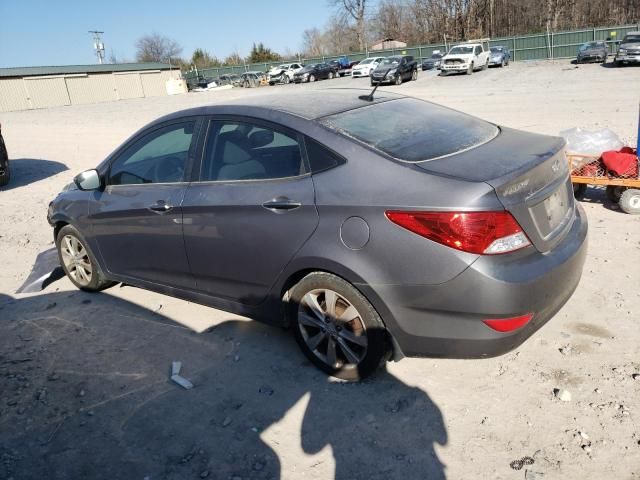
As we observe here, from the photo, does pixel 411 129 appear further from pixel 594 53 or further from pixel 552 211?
pixel 594 53

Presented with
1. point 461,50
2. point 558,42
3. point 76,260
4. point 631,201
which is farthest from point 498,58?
point 76,260

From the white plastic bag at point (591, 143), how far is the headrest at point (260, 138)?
408cm

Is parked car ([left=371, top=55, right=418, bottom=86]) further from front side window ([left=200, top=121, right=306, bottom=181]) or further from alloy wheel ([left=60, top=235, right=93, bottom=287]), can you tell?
front side window ([left=200, top=121, right=306, bottom=181])

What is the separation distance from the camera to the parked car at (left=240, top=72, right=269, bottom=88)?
46.9m

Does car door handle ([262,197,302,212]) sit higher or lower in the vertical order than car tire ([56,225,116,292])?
higher

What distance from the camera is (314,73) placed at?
43.0 metres

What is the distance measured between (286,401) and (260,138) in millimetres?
1638

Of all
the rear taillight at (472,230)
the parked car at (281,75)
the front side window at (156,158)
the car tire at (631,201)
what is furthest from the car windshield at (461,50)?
the rear taillight at (472,230)

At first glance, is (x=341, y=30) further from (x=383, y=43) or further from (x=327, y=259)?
(x=327, y=259)

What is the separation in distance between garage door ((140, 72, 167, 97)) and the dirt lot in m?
55.5

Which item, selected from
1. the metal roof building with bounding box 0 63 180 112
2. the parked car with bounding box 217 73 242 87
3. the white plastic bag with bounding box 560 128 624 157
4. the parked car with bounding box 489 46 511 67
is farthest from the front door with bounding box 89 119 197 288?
the metal roof building with bounding box 0 63 180 112

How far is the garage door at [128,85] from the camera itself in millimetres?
52562

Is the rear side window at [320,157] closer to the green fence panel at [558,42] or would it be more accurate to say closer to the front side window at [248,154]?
the front side window at [248,154]

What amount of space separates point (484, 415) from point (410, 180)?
1.32 meters
